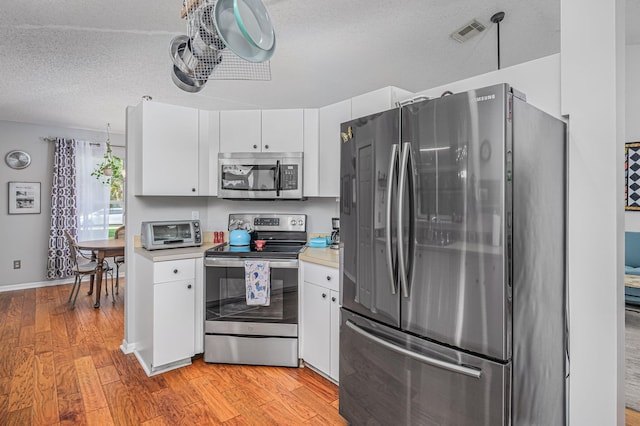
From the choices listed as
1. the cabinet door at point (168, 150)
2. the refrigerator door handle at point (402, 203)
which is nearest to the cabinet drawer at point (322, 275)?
the refrigerator door handle at point (402, 203)

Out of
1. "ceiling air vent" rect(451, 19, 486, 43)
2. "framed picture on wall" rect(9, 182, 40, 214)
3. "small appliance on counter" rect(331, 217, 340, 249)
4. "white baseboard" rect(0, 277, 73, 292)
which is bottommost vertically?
"white baseboard" rect(0, 277, 73, 292)

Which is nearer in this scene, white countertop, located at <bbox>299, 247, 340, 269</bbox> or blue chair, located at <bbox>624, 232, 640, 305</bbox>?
white countertop, located at <bbox>299, 247, 340, 269</bbox>

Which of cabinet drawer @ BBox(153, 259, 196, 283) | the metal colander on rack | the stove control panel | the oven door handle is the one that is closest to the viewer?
the metal colander on rack

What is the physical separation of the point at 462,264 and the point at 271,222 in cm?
216

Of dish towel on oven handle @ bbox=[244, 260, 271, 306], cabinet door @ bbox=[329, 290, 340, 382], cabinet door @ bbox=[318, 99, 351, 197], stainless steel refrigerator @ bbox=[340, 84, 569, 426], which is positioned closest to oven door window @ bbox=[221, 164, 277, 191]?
cabinet door @ bbox=[318, 99, 351, 197]

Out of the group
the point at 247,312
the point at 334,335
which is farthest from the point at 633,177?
the point at 247,312

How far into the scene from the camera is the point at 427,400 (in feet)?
4.70

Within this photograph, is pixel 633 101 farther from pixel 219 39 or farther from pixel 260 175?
pixel 219 39

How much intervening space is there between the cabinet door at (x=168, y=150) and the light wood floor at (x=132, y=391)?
1.41m

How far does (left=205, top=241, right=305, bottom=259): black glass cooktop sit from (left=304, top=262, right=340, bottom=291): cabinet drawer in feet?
0.54

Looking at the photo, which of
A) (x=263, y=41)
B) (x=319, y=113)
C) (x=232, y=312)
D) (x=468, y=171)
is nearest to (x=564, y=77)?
(x=468, y=171)

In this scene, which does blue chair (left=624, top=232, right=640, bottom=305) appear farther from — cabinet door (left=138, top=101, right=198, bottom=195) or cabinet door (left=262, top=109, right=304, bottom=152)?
cabinet door (left=138, top=101, right=198, bottom=195)

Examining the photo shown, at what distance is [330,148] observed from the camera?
285 cm

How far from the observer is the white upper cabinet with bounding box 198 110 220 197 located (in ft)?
10.0
